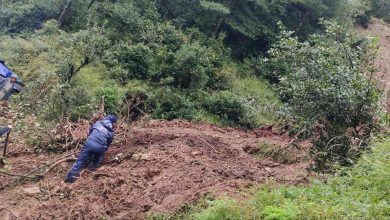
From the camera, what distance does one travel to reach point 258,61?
2283 centimetres

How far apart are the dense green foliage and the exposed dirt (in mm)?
613

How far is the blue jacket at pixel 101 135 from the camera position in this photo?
27.8 feet

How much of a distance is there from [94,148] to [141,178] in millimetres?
1137

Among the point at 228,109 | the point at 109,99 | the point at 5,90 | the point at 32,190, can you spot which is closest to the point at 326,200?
the point at 32,190

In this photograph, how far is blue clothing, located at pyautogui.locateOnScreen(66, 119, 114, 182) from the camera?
8.27m

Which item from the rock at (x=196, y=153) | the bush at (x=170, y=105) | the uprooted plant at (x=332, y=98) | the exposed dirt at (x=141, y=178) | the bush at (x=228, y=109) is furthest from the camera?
the bush at (x=228, y=109)

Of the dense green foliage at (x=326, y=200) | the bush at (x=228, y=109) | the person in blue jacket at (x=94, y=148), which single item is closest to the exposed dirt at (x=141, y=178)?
the person in blue jacket at (x=94, y=148)

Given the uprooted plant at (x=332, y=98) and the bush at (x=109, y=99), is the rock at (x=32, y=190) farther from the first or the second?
the bush at (x=109, y=99)

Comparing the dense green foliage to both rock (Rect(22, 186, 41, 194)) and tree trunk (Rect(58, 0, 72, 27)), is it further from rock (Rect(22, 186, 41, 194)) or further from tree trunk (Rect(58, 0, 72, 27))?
tree trunk (Rect(58, 0, 72, 27))

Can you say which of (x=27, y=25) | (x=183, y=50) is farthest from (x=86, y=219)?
(x=27, y=25)

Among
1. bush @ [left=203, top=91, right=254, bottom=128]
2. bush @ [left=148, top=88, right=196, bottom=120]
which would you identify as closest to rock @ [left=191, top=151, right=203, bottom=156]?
bush @ [left=148, top=88, right=196, bottom=120]

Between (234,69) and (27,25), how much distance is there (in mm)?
9870

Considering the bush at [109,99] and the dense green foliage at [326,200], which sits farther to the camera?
the bush at [109,99]

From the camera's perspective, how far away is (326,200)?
18.0 ft
